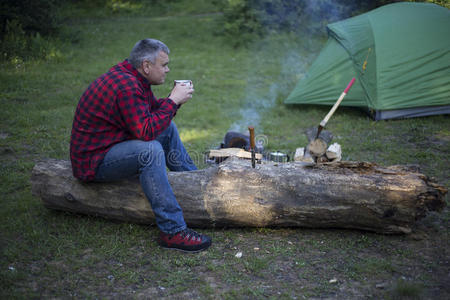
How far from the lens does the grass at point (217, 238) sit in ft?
9.20

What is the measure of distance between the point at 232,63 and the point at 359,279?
807 cm

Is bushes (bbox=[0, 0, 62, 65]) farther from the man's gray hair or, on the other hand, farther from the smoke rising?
the man's gray hair

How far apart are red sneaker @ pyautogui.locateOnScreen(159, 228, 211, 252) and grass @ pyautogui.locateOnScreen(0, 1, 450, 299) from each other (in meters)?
0.06

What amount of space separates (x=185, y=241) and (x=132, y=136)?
0.99m

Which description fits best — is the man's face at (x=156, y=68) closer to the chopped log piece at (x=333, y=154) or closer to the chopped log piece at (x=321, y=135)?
the chopped log piece at (x=333, y=154)

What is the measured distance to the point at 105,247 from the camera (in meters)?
3.27

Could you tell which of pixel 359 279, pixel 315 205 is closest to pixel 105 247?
pixel 315 205

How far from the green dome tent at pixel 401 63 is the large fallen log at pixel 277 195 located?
3.29 meters

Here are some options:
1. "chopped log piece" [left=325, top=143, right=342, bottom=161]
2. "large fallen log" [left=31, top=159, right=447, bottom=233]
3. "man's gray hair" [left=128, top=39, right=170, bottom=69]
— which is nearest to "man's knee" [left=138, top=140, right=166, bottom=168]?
"large fallen log" [left=31, top=159, right=447, bottom=233]

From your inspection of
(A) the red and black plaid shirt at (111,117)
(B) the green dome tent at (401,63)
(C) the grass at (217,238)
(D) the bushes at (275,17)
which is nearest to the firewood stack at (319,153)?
(C) the grass at (217,238)

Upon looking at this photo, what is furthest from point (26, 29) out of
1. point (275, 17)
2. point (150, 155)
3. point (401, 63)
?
point (401, 63)

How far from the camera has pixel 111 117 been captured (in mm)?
3137

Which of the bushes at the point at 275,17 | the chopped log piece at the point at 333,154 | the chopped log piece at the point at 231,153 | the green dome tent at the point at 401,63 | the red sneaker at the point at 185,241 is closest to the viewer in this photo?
the red sneaker at the point at 185,241

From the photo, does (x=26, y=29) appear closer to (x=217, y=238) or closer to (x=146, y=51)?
(x=146, y=51)
